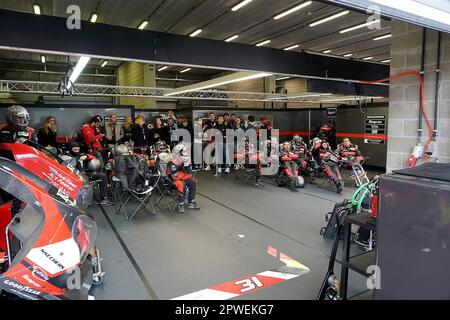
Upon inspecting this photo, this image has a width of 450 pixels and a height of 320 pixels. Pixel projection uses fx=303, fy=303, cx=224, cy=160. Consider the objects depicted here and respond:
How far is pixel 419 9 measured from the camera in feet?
6.53

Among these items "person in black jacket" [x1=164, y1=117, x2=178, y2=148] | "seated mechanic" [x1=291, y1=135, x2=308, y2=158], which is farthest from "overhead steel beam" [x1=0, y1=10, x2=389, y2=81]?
"person in black jacket" [x1=164, y1=117, x2=178, y2=148]

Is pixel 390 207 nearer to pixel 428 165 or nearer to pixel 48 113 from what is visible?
pixel 428 165

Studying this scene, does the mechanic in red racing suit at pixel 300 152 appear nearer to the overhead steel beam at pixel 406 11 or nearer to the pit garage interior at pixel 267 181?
the pit garage interior at pixel 267 181

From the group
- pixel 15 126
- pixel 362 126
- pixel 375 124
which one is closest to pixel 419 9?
pixel 15 126

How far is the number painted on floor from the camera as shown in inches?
115

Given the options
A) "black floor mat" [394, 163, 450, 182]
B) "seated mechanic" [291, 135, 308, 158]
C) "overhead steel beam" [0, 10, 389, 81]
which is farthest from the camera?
"seated mechanic" [291, 135, 308, 158]

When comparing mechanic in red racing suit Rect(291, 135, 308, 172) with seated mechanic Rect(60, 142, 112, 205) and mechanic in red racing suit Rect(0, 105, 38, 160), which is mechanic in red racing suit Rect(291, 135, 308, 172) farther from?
mechanic in red racing suit Rect(0, 105, 38, 160)

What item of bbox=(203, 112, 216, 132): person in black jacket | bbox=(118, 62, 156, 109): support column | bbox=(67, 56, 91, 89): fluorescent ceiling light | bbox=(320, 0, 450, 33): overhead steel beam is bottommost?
bbox=(203, 112, 216, 132): person in black jacket

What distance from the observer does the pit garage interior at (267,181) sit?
1684 millimetres

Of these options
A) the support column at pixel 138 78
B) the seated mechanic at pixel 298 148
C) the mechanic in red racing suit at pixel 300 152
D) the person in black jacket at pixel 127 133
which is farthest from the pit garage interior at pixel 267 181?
the support column at pixel 138 78
